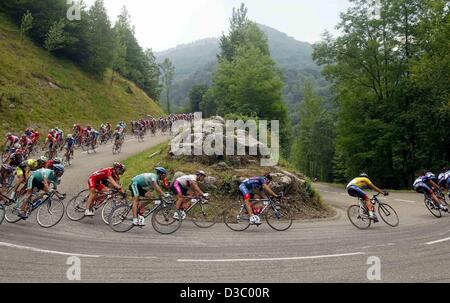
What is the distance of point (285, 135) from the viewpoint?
1703 inches

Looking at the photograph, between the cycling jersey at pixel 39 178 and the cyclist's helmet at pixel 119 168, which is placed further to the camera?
the cyclist's helmet at pixel 119 168

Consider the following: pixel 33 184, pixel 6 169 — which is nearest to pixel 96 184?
pixel 33 184

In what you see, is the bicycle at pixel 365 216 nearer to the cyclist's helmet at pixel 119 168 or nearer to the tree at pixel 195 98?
the cyclist's helmet at pixel 119 168

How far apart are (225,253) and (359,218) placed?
6.43m

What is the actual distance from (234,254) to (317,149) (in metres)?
62.4

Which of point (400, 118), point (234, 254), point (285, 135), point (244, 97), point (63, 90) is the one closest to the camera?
point (234, 254)

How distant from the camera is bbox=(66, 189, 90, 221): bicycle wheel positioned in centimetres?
1316

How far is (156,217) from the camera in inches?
484

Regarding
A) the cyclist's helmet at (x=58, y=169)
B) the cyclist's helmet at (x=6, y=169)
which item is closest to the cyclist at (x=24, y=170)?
the cyclist's helmet at (x=58, y=169)

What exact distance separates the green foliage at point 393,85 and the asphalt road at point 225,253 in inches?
788

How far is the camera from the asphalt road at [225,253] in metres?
7.87

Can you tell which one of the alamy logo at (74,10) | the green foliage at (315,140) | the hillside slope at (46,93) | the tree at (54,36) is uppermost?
the alamy logo at (74,10)
